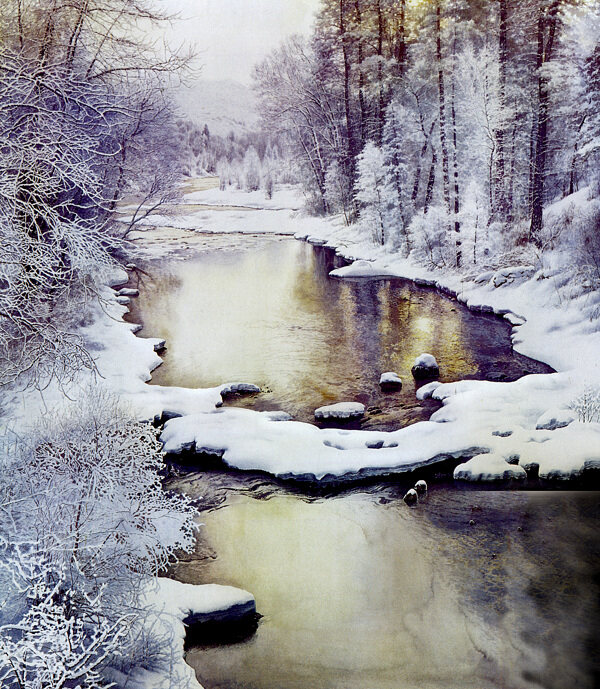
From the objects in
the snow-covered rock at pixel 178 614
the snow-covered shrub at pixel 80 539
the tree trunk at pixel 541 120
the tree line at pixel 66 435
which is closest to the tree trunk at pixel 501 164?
the tree trunk at pixel 541 120

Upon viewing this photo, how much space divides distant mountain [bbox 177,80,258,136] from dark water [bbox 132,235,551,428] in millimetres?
3112

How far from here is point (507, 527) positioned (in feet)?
16.2

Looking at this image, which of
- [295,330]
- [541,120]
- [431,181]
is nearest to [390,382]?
[295,330]

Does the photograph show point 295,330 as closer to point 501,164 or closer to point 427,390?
point 427,390

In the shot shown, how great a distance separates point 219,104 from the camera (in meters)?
9.19

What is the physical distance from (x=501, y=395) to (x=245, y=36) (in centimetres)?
519

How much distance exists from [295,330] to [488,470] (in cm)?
471

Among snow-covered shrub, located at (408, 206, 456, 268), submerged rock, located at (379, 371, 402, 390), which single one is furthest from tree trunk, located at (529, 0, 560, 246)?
submerged rock, located at (379, 371, 402, 390)

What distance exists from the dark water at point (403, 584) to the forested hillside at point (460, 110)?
4495 millimetres

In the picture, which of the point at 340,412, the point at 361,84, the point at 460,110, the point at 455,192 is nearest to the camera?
the point at 340,412

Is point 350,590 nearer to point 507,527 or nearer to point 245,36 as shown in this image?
point 507,527

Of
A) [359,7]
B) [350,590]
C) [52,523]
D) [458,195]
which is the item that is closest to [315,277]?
[458,195]

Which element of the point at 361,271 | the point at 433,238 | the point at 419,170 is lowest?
the point at 361,271

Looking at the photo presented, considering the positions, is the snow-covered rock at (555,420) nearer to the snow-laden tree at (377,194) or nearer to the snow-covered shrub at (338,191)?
the snow-laden tree at (377,194)
